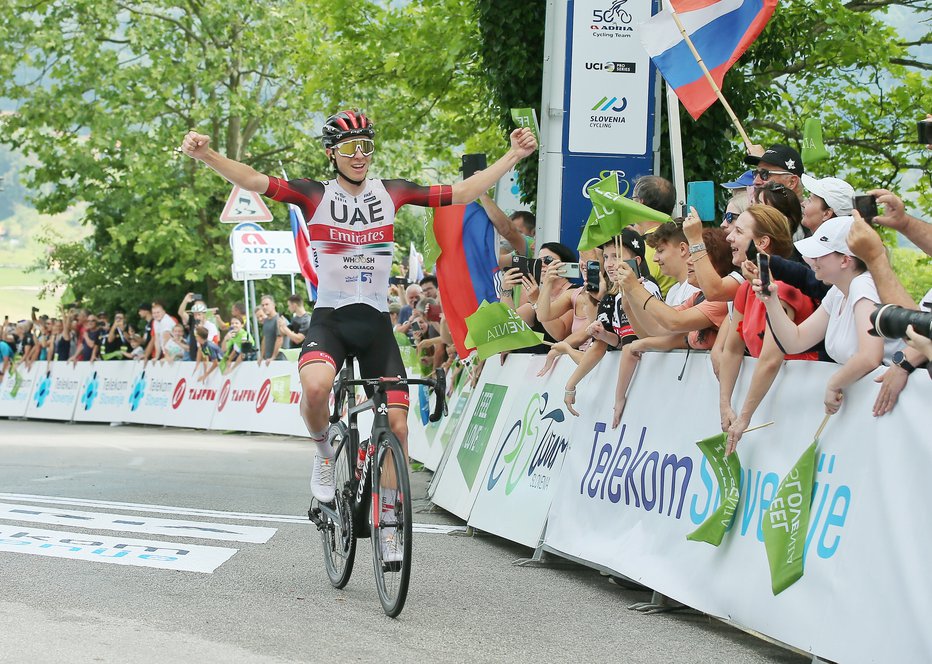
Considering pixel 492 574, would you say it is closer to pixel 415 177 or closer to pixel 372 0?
pixel 372 0

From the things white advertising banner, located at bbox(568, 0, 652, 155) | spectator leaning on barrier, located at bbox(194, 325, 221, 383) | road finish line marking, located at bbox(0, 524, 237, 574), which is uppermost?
white advertising banner, located at bbox(568, 0, 652, 155)

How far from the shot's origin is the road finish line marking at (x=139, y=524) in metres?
9.64

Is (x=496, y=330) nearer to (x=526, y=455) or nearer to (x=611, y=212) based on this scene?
(x=526, y=455)

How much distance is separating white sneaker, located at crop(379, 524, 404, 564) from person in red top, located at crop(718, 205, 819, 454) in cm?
162

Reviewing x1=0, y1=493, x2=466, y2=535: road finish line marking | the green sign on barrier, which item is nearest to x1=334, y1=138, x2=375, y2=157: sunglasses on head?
the green sign on barrier

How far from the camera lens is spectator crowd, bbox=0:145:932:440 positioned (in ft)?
18.4

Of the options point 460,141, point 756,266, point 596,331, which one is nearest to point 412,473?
point 596,331

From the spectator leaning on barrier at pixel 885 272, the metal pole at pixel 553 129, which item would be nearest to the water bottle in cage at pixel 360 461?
the spectator leaning on barrier at pixel 885 272

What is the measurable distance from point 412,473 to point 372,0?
500 inches

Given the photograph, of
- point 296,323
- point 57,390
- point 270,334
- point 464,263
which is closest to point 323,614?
point 464,263

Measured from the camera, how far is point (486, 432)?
35.0ft

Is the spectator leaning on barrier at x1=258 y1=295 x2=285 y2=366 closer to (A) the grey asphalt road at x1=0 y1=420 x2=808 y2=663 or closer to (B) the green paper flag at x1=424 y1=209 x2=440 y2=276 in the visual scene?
(B) the green paper flag at x1=424 y1=209 x2=440 y2=276

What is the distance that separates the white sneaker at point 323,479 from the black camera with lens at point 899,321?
3928 mm

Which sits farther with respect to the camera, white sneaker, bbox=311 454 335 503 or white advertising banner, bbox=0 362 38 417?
white advertising banner, bbox=0 362 38 417
